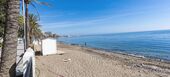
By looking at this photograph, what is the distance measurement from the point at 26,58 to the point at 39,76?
7.53 feet

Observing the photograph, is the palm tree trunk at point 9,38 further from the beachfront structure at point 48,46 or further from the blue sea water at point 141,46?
the blue sea water at point 141,46

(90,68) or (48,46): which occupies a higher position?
(48,46)

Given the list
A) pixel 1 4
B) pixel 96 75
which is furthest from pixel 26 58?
pixel 1 4

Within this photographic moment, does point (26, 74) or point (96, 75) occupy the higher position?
point (26, 74)

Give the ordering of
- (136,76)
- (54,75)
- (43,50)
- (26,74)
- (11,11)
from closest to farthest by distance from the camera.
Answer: (11,11), (26,74), (54,75), (136,76), (43,50)

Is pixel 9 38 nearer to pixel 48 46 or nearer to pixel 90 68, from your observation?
pixel 90 68

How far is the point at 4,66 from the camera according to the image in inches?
175

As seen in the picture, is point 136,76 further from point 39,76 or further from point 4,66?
point 4,66

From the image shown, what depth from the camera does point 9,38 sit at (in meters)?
4.34

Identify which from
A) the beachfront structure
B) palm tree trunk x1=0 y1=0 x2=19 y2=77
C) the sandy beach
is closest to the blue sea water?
the sandy beach

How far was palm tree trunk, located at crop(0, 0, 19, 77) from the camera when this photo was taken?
4.31m

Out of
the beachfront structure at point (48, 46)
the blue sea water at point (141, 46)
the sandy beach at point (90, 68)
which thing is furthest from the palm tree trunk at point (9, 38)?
the blue sea water at point (141, 46)

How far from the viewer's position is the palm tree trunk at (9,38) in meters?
4.31

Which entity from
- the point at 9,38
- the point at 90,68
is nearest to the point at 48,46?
the point at 90,68
